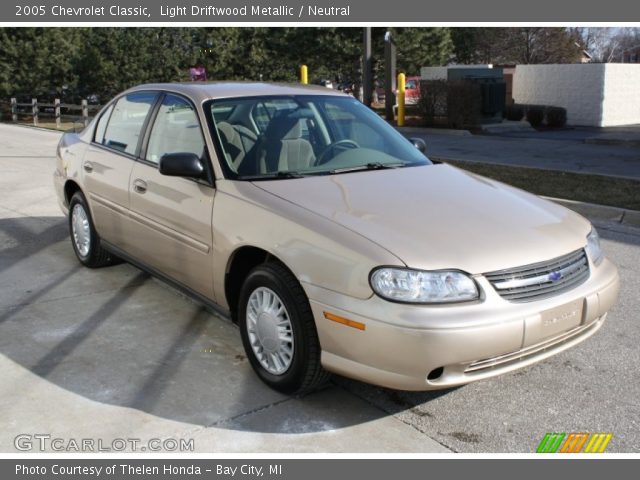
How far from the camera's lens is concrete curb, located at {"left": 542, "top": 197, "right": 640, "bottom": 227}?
795 cm

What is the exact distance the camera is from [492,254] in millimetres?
3361

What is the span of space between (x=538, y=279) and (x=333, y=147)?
1.73 meters

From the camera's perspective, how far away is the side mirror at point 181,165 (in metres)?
4.16

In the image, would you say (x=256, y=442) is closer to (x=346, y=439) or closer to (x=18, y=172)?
(x=346, y=439)

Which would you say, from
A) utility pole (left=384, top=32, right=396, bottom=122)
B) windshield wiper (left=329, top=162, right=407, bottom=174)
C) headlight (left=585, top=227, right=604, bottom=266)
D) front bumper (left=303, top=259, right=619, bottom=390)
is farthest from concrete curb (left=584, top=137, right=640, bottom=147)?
front bumper (left=303, top=259, right=619, bottom=390)

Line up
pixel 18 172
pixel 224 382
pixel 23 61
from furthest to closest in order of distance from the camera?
pixel 23 61 < pixel 18 172 < pixel 224 382

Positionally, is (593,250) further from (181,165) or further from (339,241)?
(181,165)

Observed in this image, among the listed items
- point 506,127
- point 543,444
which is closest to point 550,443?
point 543,444

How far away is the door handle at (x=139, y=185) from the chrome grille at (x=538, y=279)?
2.52 metres

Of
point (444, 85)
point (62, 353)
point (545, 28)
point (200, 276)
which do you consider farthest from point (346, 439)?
point (545, 28)

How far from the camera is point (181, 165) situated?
4.16m

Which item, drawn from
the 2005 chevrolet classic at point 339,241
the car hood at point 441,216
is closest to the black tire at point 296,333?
the 2005 chevrolet classic at point 339,241

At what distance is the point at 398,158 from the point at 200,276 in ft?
4.99

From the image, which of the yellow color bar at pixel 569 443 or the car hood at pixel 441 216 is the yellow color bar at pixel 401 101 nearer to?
the car hood at pixel 441 216
